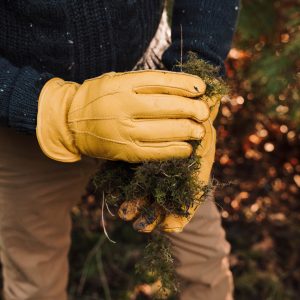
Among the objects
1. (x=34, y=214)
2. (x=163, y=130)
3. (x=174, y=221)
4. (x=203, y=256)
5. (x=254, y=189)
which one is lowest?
(x=254, y=189)

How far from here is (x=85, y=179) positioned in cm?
189

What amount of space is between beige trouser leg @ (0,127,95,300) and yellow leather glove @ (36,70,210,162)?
44 centimetres

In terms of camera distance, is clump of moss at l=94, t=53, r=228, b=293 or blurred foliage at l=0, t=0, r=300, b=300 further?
blurred foliage at l=0, t=0, r=300, b=300

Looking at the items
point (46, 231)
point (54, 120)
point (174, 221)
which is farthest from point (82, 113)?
point (46, 231)

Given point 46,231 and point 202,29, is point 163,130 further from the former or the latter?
point 46,231

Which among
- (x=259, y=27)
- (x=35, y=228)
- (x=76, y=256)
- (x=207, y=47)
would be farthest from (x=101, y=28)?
(x=76, y=256)

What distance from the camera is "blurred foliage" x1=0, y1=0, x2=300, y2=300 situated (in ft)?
7.68

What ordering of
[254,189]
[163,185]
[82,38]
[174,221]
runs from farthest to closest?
[254,189], [82,38], [174,221], [163,185]

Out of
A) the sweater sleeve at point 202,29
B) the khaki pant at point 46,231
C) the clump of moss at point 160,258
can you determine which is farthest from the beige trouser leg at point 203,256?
the sweater sleeve at point 202,29

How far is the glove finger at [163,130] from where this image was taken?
1.23 metres

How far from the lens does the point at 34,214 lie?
1.77 m

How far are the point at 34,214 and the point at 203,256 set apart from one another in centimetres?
65

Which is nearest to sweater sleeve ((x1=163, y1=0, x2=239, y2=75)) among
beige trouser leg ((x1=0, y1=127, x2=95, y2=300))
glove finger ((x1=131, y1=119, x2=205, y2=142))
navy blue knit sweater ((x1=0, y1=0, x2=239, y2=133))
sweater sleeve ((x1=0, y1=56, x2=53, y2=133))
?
navy blue knit sweater ((x1=0, y1=0, x2=239, y2=133))

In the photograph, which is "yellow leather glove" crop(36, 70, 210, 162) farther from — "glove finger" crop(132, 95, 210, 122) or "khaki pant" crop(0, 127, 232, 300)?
"khaki pant" crop(0, 127, 232, 300)
